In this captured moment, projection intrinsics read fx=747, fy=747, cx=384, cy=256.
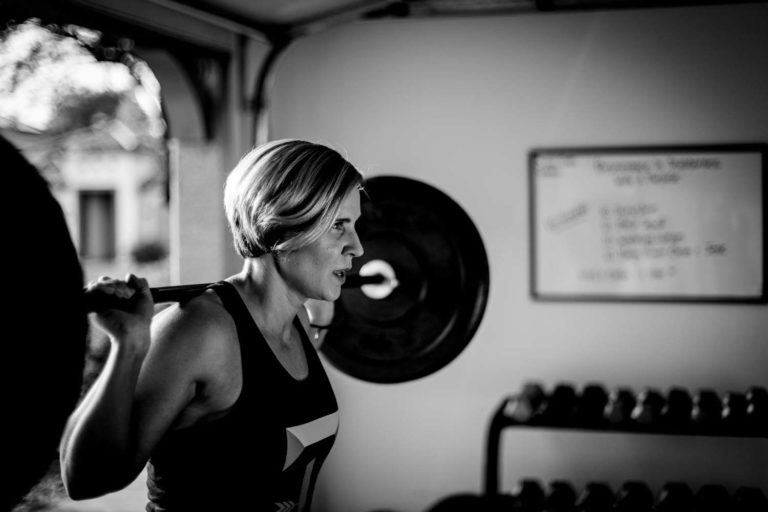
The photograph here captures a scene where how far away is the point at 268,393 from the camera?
0.99m

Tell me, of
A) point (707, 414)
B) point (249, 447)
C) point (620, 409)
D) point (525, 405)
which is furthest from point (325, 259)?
point (707, 414)

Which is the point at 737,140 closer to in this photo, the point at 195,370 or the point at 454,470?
the point at 454,470

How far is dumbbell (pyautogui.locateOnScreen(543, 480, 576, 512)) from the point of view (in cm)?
229

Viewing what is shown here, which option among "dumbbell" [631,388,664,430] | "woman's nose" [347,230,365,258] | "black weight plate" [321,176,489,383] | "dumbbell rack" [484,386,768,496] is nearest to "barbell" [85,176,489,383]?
"black weight plate" [321,176,489,383]

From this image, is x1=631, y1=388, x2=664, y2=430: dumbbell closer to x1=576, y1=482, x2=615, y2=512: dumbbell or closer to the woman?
x1=576, y1=482, x2=615, y2=512: dumbbell

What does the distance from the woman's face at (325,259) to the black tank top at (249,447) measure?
0.31ft

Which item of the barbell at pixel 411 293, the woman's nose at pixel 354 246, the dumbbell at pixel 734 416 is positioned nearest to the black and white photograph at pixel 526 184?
the dumbbell at pixel 734 416

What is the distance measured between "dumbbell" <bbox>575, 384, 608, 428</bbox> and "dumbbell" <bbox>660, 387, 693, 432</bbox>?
18cm

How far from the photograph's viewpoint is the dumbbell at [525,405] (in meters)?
2.25

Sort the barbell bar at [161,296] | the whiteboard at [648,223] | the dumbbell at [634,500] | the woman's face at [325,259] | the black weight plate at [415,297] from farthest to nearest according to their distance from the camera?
the whiteboard at [648,223], the dumbbell at [634,500], the black weight plate at [415,297], the woman's face at [325,259], the barbell bar at [161,296]

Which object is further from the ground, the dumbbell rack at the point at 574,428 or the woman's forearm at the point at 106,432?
the woman's forearm at the point at 106,432

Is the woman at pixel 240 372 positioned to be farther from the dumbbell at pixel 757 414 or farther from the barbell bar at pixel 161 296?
the dumbbell at pixel 757 414

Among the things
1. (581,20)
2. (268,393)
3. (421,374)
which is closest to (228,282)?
(268,393)

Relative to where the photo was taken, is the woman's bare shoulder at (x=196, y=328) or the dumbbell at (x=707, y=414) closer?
the woman's bare shoulder at (x=196, y=328)
